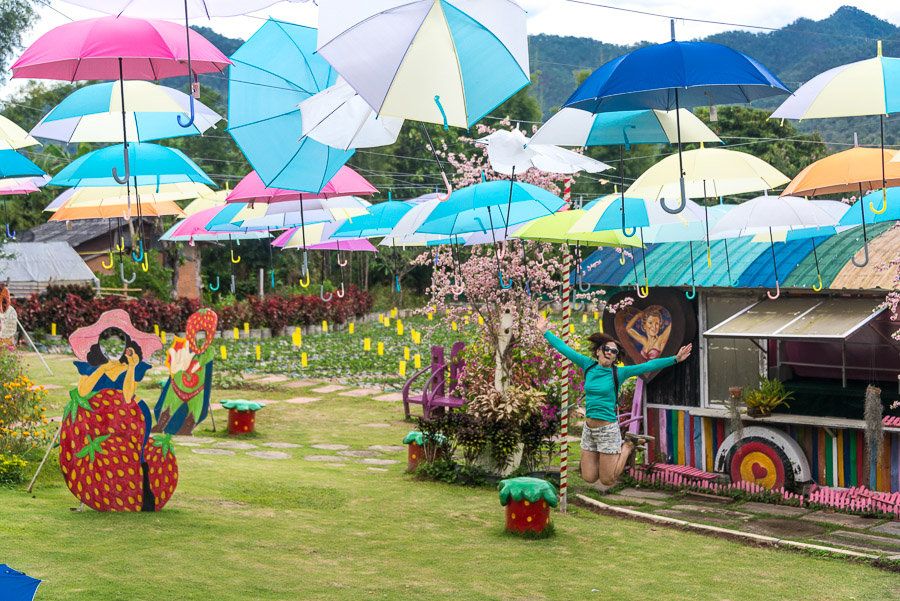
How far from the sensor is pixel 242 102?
4895mm

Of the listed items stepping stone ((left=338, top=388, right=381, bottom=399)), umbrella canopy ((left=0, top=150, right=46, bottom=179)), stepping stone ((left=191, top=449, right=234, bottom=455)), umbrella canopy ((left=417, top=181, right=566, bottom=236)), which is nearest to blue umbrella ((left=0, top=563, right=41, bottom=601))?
umbrella canopy ((left=0, top=150, right=46, bottom=179))

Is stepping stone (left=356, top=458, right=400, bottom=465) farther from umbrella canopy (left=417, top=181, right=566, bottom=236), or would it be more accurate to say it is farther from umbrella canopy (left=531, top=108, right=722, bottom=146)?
umbrella canopy (left=531, top=108, right=722, bottom=146)

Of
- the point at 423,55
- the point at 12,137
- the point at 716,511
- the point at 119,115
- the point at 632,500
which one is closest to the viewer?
the point at 423,55

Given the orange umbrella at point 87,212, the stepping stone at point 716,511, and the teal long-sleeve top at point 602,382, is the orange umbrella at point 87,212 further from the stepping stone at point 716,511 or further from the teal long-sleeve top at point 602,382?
the stepping stone at point 716,511

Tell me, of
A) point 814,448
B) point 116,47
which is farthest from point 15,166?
point 814,448

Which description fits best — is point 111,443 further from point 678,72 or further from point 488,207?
point 678,72

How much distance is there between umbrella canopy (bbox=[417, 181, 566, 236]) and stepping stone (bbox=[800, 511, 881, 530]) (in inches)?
150

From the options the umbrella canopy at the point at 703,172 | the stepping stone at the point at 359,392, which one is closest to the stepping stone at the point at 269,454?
the stepping stone at the point at 359,392

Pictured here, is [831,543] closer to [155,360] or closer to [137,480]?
[137,480]

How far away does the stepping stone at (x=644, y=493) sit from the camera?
9891mm

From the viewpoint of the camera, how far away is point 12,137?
6.71 meters

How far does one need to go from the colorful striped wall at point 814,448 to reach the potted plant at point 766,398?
23cm

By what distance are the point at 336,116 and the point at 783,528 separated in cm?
589

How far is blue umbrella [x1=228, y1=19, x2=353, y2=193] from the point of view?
4910 mm
